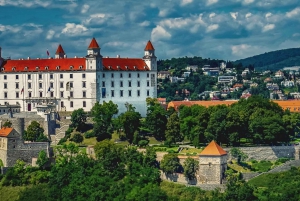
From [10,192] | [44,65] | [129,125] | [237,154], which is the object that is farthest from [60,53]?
[237,154]

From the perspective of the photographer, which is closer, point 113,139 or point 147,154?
point 147,154

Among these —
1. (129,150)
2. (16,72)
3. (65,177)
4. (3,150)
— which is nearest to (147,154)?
(129,150)

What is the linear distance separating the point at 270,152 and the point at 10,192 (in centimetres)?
2026

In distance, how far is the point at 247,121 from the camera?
64.1 metres

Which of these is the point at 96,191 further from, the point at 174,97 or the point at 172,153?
the point at 174,97

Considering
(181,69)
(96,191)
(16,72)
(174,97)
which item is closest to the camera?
(96,191)

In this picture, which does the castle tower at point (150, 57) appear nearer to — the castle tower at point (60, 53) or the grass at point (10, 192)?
the castle tower at point (60, 53)

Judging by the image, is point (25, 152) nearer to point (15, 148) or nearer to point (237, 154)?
point (15, 148)

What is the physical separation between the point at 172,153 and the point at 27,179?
1121 cm

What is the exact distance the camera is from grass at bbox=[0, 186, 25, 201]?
5844cm

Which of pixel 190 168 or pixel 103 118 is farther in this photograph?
pixel 103 118

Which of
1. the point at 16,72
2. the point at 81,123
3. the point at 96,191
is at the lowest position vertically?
the point at 96,191

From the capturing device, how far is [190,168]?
55.8 metres

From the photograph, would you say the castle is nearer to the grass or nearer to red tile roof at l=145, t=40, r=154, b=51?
the grass
